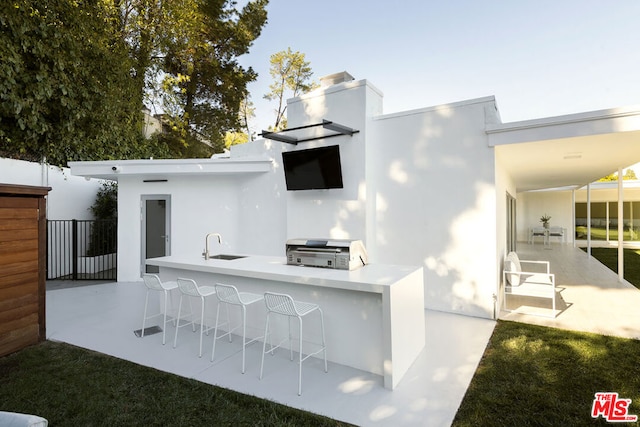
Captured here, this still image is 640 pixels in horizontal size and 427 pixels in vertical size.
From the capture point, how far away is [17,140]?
459cm

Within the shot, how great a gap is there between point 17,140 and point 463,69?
9.40 m

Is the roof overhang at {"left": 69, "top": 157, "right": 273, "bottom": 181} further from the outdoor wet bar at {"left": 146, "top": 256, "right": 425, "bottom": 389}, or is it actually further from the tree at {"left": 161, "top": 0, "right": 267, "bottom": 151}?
the tree at {"left": 161, "top": 0, "right": 267, "bottom": 151}

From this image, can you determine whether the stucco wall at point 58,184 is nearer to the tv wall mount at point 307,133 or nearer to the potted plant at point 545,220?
the tv wall mount at point 307,133

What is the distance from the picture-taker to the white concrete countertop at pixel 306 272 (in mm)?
3201

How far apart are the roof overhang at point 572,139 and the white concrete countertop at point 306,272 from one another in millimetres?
2639

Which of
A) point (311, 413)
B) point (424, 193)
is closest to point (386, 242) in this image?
point (424, 193)

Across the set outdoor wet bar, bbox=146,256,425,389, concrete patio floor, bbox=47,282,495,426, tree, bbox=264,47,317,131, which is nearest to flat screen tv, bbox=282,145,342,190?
outdoor wet bar, bbox=146,256,425,389

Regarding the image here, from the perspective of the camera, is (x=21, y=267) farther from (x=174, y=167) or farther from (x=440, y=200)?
(x=440, y=200)

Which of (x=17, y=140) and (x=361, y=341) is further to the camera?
(x=17, y=140)

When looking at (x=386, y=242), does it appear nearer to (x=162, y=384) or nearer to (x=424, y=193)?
(x=424, y=193)

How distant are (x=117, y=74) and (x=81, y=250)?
6.28 metres

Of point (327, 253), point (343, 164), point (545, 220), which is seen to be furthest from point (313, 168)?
point (545, 220)

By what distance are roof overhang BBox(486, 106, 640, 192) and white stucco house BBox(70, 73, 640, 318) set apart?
0.01 metres

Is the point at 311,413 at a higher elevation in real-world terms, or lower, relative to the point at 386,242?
lower
